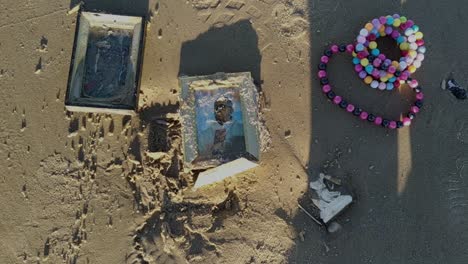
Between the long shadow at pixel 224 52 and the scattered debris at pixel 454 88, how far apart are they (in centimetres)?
308

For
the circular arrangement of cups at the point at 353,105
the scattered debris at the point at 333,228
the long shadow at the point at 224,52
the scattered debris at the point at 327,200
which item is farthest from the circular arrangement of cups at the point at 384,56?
the scattered debris at the point at 333,228

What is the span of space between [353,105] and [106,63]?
400 centimetres

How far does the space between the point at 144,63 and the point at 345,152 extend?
138 inches

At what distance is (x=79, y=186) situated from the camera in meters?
7.88

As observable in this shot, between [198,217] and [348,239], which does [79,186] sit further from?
[348,239]

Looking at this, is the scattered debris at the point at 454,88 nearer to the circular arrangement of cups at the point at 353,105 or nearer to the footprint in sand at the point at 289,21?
the circular arrangement of cups at the point at 353,105

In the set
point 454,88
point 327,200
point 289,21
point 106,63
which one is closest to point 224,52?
point 289,21

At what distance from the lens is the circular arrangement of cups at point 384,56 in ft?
27.1

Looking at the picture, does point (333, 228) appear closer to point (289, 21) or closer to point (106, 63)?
point (289, 21)

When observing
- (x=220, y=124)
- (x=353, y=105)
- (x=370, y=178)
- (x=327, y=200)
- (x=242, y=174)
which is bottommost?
(x=327, y=200)

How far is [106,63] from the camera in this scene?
8.13 metres

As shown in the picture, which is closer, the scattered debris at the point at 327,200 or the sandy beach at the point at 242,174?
the sandy beach at the point at 242,174

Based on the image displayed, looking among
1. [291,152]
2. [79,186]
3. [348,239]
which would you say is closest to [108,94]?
[79,186]

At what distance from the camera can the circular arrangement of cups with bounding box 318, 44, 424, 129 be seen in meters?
8.20
